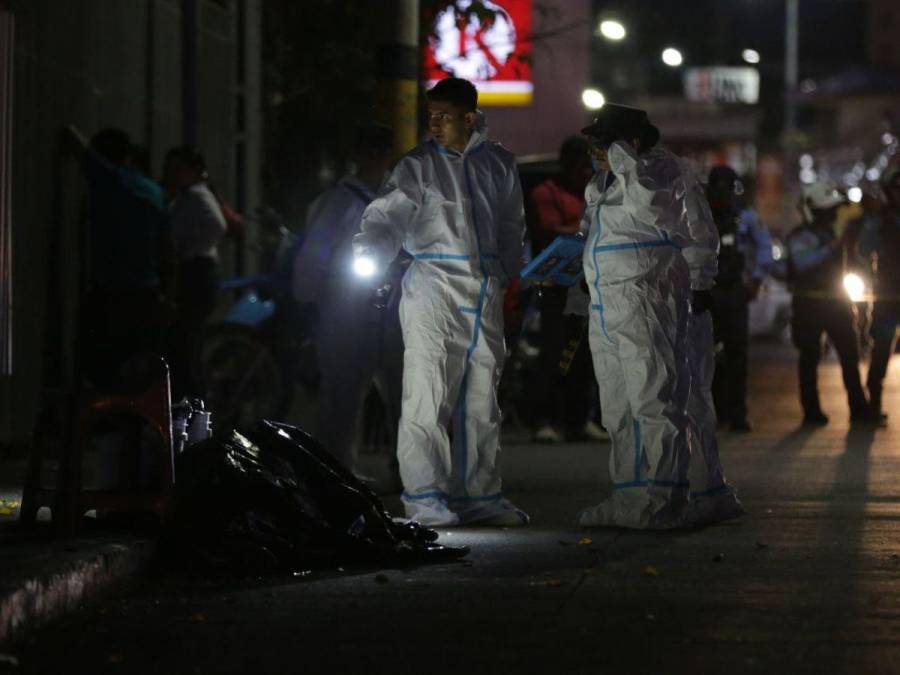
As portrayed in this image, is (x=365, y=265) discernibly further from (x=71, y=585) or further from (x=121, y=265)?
(x=121, y=265)

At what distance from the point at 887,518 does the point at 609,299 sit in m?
1.64

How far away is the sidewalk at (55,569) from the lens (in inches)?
269

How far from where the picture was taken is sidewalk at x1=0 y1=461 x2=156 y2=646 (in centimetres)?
684

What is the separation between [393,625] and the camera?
700 centimetres

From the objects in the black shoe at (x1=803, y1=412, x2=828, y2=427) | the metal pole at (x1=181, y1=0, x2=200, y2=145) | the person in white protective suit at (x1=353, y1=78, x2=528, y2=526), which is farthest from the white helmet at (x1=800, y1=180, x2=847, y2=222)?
the person in white protective suit at (x1=353, y1=78, x2=528, y2=526)

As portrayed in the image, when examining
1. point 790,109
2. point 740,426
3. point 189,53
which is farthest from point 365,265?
point 790,109

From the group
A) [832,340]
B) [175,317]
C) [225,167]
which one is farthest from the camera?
[225,167]

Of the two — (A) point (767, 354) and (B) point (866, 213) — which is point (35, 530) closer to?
(B) point (866, 213)

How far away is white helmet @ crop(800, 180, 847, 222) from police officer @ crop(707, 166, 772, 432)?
632mm

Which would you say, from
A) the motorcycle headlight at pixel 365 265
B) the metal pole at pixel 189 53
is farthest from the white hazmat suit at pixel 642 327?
the metal pole at pixel 189 53

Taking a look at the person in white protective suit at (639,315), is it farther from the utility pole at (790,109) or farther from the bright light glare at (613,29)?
the utility pole at (790,109)

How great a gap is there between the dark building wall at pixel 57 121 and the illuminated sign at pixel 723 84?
81361 millimetres

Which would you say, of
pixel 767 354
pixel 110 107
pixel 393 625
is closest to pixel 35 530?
pixel 393 625

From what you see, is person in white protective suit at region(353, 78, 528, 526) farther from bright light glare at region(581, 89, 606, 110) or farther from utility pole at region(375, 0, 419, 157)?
bright light glare at region(581, 89, 606, 110)
